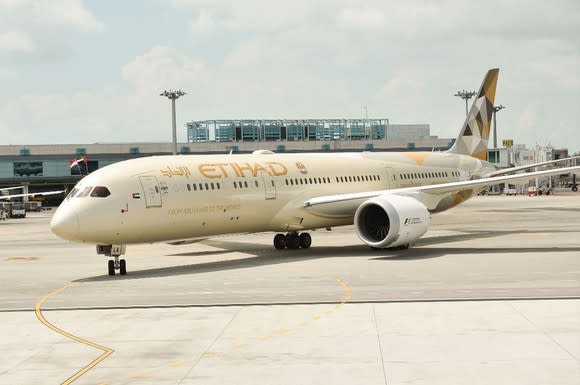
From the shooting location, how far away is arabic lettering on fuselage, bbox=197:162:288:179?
3306 centimetres

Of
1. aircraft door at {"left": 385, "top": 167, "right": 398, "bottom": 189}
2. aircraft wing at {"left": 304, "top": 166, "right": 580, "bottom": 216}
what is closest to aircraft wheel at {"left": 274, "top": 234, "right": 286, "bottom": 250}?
aircraft wing at {"left": 304, "top": 166, "right": 580, "bottom": 216}

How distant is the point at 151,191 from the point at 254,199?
18.9 feet

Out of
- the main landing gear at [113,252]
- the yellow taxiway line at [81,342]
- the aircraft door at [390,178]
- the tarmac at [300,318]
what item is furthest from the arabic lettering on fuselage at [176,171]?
the aircraft door at [390,178]

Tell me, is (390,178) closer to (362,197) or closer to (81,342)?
(362,197)

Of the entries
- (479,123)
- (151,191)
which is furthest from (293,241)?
(479,123)

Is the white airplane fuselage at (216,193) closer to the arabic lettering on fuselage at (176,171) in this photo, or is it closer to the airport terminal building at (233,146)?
the arabic lettering on fuselage at (176,171)

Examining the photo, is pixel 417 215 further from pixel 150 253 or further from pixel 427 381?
pixel 427 381

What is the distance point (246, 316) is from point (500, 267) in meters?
12.8

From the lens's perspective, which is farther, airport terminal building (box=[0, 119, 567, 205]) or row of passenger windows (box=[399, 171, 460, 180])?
airport terminal building (box=[0, 119, 567, 205])

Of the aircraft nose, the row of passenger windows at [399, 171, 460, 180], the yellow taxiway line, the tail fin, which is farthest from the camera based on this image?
the tail fin

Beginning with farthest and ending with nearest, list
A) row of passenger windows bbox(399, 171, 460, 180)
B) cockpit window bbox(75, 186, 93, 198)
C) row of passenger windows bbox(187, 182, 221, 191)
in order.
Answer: row of passenger windows bbox(399, 171, 460, 180)
row of passenger windows bbox(187, 182, 221, 191)
cockpit window bbox(75, 186, 93, 198)

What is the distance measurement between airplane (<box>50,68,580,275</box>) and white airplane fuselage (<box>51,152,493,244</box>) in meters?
0.04

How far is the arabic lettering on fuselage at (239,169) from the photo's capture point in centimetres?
3306

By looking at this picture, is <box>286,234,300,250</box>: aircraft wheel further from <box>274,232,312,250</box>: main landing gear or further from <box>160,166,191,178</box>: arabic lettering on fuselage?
<box>160,166,191,178</box>: arabic lettering on fuselage
